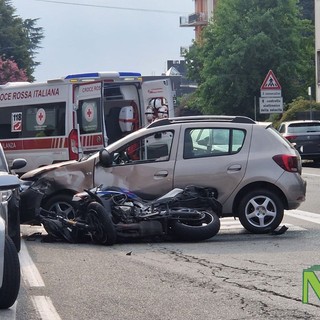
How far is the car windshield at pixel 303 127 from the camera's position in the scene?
106ft

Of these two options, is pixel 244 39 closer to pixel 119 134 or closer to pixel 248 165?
pixel 119 134

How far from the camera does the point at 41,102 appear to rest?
21891 millimetres

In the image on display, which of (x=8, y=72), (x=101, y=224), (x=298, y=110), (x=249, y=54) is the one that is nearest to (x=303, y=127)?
(x=298, y=110)

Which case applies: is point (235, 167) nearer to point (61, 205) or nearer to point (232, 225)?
point (232, 225)

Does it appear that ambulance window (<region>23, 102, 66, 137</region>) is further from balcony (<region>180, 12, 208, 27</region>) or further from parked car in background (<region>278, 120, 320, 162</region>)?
balcony (<region>180, 12, 208, 27</region>)

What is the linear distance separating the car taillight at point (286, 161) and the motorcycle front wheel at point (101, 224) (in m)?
2.73

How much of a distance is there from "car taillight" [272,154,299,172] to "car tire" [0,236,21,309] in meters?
6.48

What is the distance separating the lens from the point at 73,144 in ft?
68.9

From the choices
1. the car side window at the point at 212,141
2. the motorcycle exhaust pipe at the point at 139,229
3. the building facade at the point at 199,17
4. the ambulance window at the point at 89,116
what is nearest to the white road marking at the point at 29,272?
the motorcycle exhaust pipe at the point at 139,229

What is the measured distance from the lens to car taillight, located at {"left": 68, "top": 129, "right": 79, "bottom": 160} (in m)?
20.9

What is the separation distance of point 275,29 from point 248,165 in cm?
4411

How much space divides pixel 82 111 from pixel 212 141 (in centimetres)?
706

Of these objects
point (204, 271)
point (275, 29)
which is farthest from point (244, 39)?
point (204, 271)

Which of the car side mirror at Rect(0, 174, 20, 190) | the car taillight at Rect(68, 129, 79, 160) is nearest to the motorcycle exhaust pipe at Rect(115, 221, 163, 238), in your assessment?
the car side mirror at Rect(0, 174, 20, 190)
